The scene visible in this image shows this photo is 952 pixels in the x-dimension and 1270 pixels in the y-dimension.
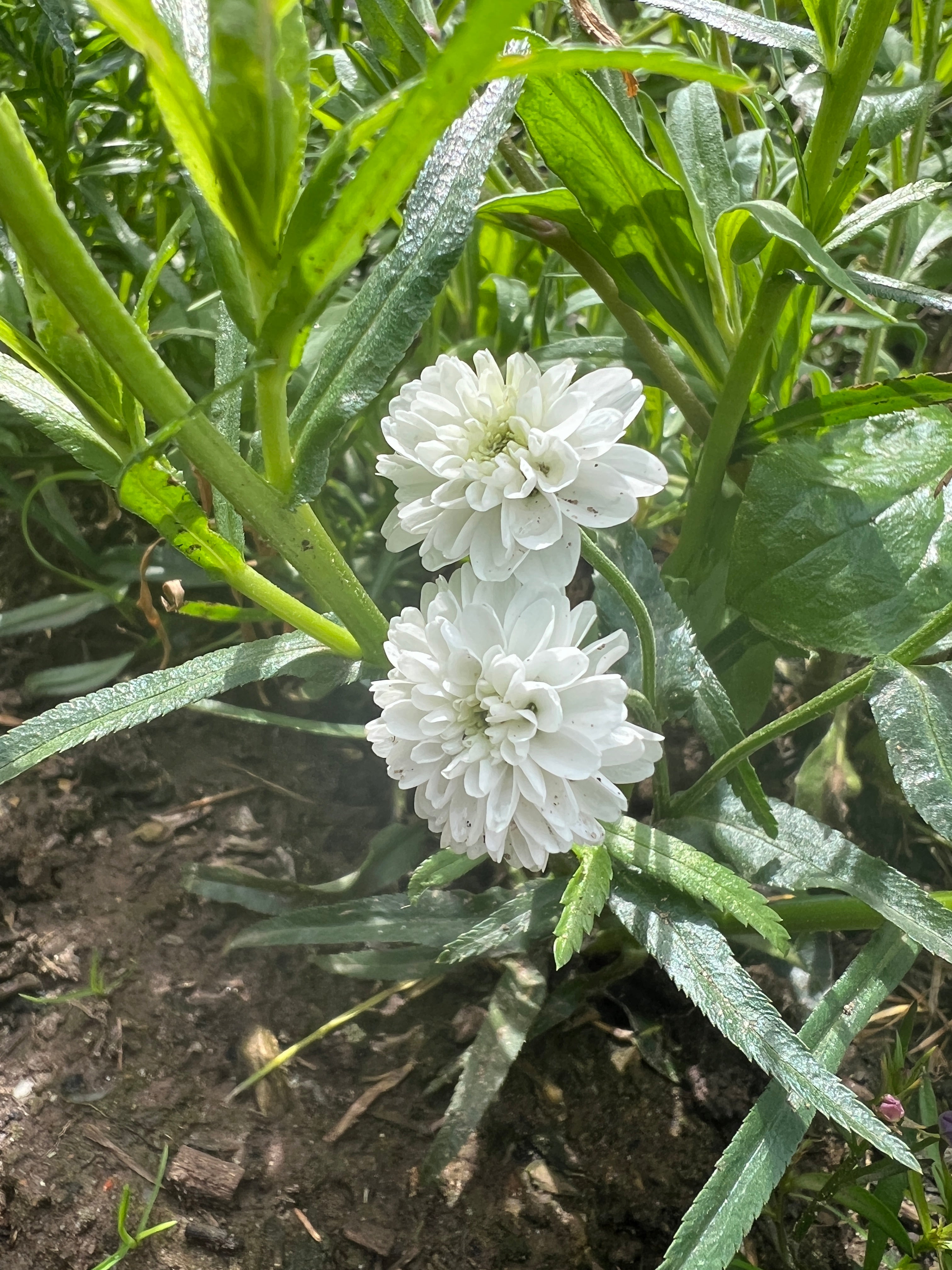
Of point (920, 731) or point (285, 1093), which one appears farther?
point (285, 1093)

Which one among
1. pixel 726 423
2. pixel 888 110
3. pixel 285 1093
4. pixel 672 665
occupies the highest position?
pixel 888 110

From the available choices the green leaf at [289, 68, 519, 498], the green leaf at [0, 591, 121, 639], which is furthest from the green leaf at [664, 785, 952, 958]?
the green leaf at [0, 591, 121, 639]

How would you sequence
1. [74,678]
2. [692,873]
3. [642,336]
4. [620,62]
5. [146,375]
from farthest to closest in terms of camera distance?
[74,678] < [642,336] < [692,873] < [146,375] < [620,62]

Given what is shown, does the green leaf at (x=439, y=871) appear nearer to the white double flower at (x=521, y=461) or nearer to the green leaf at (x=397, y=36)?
the white double flower at (x=521, y=461)

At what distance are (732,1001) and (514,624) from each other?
0.93 ft

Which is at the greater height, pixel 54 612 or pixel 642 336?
pixel 642 336

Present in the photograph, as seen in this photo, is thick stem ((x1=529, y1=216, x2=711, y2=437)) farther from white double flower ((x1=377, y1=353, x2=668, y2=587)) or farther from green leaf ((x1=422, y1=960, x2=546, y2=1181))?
green leaf ((x1=422, y1=960, x2=546, y2=1181))

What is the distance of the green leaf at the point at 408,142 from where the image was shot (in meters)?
0.37

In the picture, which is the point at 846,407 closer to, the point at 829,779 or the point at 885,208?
the point at 885,208

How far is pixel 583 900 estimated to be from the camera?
58 cm

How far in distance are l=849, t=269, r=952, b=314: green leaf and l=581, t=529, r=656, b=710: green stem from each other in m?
0.32

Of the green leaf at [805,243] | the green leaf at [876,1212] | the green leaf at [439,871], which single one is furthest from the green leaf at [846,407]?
the green leaf at [876,1212]

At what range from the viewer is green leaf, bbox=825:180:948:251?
718mm

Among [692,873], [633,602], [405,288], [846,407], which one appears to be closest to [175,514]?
[405,288]
